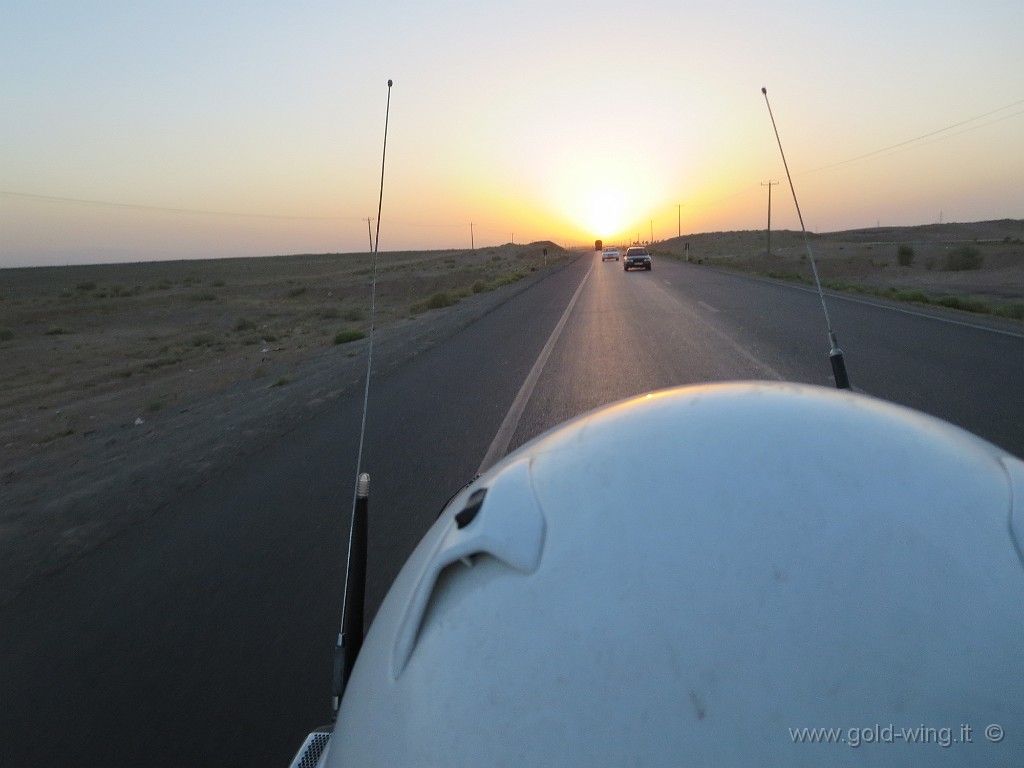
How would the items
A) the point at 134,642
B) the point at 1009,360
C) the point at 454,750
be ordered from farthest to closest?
1. the point at 1009,360
2. the point at 134,642
3. the point at 454,750

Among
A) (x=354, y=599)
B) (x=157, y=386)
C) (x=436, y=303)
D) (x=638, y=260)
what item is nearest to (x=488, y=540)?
(x=354, y=599)

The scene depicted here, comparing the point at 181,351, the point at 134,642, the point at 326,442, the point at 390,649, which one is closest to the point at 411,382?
the point at 326,442

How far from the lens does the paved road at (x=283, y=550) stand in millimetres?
3568

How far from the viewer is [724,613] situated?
47.1 inches

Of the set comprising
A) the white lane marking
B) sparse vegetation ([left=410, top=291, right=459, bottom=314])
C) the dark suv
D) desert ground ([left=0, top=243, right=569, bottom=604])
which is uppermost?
the dark suv

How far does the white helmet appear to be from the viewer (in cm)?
111

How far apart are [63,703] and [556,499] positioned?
336cm

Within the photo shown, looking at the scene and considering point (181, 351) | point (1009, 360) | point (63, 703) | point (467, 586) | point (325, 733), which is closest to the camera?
point (467, 586)

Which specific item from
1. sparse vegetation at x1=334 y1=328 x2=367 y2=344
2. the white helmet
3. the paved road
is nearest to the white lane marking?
the paved road

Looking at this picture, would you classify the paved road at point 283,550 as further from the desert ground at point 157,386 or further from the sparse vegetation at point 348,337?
the sparse vegetation at point 348,337

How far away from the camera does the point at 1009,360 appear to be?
11.9 metres

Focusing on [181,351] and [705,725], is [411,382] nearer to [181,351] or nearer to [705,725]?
[705,725]

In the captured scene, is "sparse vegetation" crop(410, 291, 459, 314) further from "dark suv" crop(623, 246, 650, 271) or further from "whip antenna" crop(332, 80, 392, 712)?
"whip antenna" crop(332, 80, 392, 712)

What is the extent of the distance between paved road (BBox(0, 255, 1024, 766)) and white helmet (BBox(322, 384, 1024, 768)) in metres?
2.25
